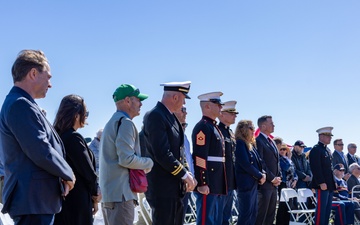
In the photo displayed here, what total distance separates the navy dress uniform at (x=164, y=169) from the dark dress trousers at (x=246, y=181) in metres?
2.50

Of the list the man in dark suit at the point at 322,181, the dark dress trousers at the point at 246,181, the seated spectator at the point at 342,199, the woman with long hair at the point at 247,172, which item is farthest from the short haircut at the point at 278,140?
the dark dress trousers at the point at 246,181

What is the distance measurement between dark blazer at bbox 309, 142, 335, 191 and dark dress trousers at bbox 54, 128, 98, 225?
20.4ft

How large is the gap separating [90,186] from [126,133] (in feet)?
1.96

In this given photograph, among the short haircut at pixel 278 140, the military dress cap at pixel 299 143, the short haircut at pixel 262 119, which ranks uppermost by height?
the short haircut at pixel 262 119

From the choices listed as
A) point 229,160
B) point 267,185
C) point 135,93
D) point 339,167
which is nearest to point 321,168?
point 339,167

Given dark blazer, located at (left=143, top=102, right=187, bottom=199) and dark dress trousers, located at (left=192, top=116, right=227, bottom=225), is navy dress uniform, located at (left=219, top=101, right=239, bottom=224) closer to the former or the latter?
dark dress trousers, located at (left=192, top=116, right=227, bottom=225)

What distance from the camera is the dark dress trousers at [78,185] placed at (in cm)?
410

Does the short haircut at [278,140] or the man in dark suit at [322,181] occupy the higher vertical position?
the short haircut at [278,140]

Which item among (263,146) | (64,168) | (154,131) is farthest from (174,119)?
(263,146)

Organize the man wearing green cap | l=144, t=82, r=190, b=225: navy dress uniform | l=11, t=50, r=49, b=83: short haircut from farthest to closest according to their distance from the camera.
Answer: l=144, t=82, r=190, b=225: navy dress uniform → the man wearing green cap → l=11, t=50, r=49, b=83: short haircut

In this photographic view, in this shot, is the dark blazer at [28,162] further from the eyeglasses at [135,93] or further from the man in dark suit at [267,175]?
the man in dark suit at [267,175]

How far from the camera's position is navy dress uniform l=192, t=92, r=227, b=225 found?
19.7 feet

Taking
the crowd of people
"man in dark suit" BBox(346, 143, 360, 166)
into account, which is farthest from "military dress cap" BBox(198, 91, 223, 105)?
"man in dark suit" BBox(346, 143, 360, 166)

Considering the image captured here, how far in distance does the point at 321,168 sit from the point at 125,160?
6.04 meters
